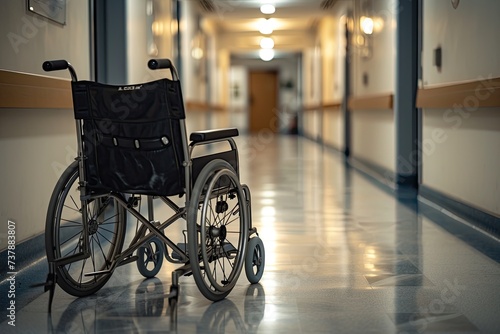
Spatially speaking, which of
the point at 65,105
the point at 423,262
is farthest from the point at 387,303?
the point at 65,105

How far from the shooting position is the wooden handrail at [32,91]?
3197 mm

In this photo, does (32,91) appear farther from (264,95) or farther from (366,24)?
(264,95)

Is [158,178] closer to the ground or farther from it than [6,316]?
farther from it

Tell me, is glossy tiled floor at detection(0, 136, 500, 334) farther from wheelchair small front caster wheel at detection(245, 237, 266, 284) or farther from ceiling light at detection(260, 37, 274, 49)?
ceiling light at detection(260, 37, 274, 49)

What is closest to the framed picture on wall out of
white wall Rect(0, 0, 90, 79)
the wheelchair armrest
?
white wall Rect(0, 0, 90, 79)

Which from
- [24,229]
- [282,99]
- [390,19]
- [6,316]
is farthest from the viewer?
[282,99]

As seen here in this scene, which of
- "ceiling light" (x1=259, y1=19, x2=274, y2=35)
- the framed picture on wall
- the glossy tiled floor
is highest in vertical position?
"ceiling light" (x1=259, y1=19, x2=274, y2=35)

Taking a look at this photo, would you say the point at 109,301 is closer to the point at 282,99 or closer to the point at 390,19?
the point at 390,19

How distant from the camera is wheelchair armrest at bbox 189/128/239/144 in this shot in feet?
8.97

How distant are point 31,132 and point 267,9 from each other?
34.1ft

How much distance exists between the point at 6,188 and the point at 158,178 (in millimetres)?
931

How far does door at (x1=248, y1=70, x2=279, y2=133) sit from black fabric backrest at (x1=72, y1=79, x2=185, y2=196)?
25804mm

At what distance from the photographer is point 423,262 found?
11.9 ft

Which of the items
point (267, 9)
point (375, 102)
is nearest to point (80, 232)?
point (375, 102)
